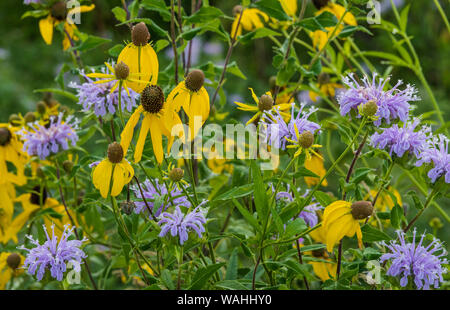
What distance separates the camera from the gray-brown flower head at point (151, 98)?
1.43 feet

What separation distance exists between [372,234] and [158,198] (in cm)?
20

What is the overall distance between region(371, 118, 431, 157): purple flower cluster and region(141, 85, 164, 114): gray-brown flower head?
0.68 ft

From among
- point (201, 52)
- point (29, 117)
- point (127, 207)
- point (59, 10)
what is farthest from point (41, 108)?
point (201, 52)

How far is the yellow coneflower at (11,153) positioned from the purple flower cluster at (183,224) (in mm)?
267

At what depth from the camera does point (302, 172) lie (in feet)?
1.57

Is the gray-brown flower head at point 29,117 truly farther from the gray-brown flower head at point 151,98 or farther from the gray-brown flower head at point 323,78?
the gray-brown flower head at point 323,78

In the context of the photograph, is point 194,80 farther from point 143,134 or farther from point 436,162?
point 436,162

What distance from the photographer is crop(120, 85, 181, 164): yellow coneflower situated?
44 centimetres

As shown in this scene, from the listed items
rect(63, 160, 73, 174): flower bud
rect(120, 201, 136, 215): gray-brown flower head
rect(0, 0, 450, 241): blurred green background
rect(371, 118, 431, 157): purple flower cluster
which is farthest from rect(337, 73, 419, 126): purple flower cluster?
rect(0, 0, 450, 241): blurred green background

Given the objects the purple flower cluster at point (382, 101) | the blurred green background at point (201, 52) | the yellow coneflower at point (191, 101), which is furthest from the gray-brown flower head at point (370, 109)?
the blurred green background at point (201, 52)

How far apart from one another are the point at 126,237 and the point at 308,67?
303 mm
